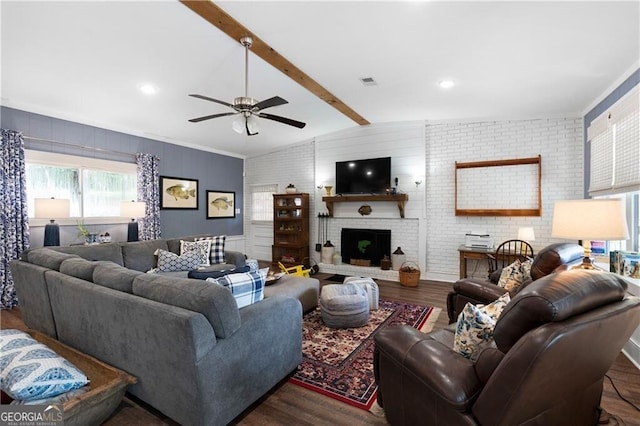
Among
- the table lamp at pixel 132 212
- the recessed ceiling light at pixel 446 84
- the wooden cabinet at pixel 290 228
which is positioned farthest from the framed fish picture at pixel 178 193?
the recessed ceiling light at pixel 446 84

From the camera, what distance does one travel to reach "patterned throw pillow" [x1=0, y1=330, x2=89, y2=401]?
1.63m

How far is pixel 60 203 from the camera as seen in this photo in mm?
3770

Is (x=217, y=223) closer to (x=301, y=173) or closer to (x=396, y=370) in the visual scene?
(x=301, y=173)

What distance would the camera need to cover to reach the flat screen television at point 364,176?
5.61 meters

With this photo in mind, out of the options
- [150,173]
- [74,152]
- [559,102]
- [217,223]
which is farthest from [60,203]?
[559,102]

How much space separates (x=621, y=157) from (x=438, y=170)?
98.2 inches

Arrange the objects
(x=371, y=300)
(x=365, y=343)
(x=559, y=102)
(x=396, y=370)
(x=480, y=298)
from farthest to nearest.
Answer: (x=559, y=102) < (x=371, y=300) < (x=365, y=343) < (x=480, y=298) < (x=396, y=370)

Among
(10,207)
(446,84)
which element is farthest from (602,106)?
(10,207)

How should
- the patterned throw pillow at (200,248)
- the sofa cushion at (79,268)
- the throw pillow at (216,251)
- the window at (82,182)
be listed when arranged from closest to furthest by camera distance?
1. the sofa cushion at (79,268)
2. the window at (82,182)
3. the patterned throw pillow at (200,248)
4. the throw pillow at (216,251)

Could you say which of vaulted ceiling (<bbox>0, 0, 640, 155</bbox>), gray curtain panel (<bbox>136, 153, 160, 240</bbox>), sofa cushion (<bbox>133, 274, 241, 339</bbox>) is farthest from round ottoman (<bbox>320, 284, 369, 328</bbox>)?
gray curtain panel (<bbox>136, 153, 160, 240</bbox>)

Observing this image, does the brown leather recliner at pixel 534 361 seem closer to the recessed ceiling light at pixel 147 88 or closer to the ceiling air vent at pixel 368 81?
the ceiling air vent at pixel 368 81

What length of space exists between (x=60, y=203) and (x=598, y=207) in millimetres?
5513

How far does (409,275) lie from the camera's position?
4969 mm

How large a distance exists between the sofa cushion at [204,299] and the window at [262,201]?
554cm
